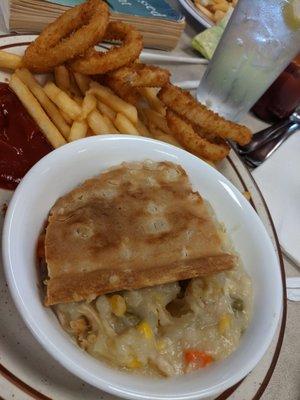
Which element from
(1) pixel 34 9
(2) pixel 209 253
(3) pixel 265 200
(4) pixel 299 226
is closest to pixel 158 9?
(1) pixel 34 9

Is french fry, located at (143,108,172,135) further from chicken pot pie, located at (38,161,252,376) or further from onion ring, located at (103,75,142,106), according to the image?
chicken pot pie, located at (38,161,252,376)

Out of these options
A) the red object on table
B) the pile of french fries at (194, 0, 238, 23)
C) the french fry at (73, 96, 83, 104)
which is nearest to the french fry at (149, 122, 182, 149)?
the french fry at (73, 96, 83, 104)

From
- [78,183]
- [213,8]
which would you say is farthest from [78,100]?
[213,8]

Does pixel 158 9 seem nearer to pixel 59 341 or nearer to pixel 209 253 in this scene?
pixel 209 253

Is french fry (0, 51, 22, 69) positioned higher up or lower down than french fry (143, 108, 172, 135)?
lower down

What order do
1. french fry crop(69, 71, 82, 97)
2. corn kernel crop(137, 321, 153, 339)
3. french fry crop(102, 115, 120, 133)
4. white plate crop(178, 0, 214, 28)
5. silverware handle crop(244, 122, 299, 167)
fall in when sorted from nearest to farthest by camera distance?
1. corn kernel crop(137, 321, 153, 339)
2. french fry crop(102, 115, 120, 133)
3. french fry crop(69, 71, 82, 97)
4. silverware handle crop(244, 122, 299, 167)
5. white plate crop(178, 0, 214, 28)

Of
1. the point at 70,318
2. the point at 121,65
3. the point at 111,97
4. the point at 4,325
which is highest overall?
the point at 121,65
